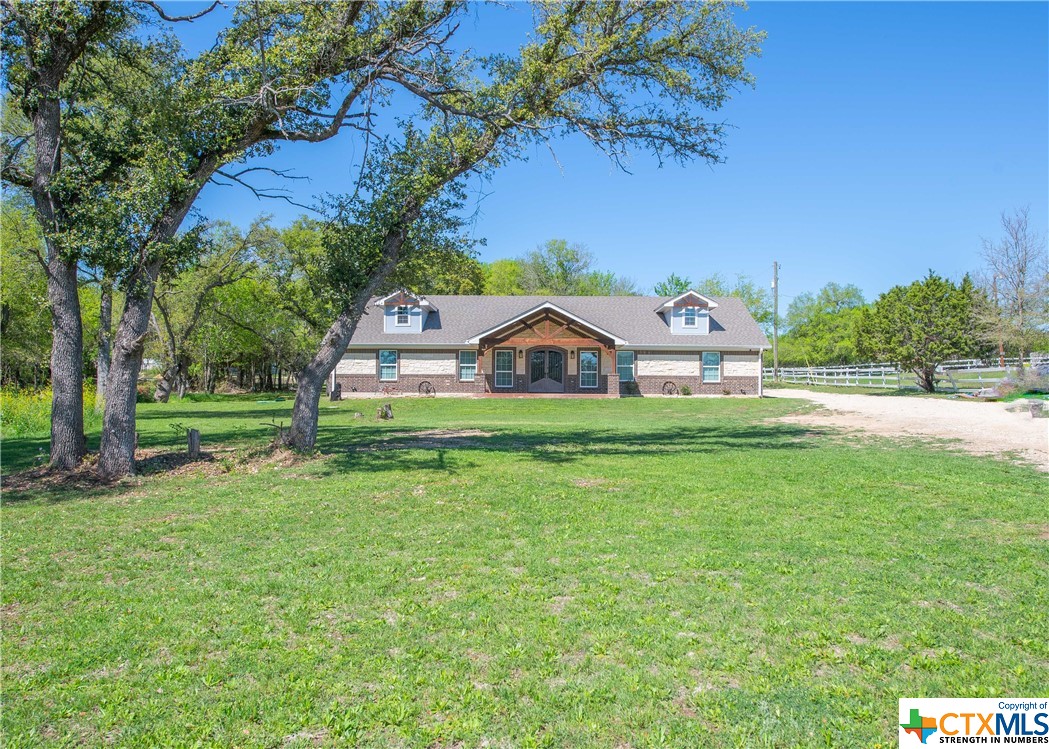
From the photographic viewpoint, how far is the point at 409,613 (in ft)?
16.2

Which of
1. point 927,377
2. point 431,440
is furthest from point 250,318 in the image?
point 927,377

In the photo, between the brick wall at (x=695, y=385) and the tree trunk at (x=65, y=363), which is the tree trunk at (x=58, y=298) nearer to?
the tree trunk at (x=65, y=363)

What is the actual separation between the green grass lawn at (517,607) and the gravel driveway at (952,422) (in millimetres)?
3506

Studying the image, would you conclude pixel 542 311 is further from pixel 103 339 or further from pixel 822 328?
pixel 822 328

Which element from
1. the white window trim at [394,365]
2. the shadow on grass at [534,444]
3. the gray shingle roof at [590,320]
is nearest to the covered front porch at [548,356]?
the gray shingle roof at [590,320]

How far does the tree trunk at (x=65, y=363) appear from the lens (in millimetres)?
10805

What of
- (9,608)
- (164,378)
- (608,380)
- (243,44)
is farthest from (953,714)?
(164,378)

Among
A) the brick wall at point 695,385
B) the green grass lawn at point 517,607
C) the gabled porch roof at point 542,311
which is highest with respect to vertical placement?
the gabled porch roof at point 542,311

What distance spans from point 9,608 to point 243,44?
9.43m

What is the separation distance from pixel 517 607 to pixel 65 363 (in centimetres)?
945

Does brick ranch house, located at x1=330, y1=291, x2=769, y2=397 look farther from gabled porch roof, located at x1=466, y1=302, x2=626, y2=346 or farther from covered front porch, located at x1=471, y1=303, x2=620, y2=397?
gabled porch roof, located at x1=466, y1=302, x2=626, y2=346

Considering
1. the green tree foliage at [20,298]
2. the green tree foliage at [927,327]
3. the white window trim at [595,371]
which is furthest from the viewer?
the white window trim at [595,371]

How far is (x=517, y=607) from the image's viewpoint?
5035mm

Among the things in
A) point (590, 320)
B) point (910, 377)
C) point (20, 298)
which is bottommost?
point (910, 377)
